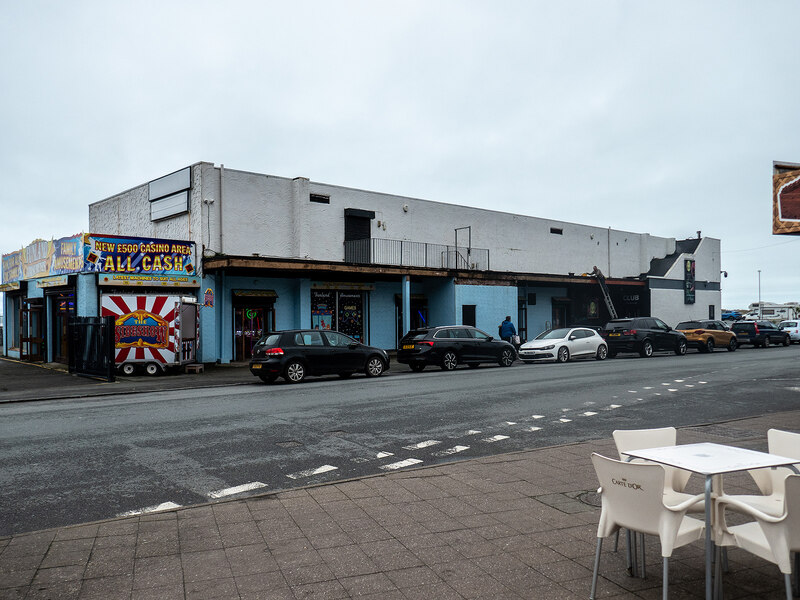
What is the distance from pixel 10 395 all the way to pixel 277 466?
11.1 metres

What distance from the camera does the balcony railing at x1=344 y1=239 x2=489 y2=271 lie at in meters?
27.5

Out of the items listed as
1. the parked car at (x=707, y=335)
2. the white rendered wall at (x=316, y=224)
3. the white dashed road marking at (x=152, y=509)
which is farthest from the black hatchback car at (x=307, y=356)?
the parked car at (x=707, y=335)

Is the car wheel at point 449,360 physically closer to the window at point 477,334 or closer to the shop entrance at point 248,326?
the window at point 477,334

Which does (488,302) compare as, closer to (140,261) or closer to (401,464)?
(140,261)

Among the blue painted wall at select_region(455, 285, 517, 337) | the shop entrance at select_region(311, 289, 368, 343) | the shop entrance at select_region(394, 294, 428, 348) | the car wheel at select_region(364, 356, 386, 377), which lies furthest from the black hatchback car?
the blue painted wall at select_region(455, 285, 517, 337)

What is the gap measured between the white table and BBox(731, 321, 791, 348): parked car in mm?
34292

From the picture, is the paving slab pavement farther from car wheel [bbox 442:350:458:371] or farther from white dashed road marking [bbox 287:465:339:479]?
car wheel [bbox 442:350:458:371]

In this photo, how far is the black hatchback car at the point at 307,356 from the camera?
17.2m

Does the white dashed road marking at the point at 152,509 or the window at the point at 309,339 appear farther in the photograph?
the window at the point at 309,339

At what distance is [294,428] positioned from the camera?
9.90 m

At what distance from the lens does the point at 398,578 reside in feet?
14.0

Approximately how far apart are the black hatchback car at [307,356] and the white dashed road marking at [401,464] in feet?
32.1

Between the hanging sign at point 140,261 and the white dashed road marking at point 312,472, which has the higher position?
the hanging sign at point 140,261

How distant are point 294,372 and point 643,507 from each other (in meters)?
14.4
